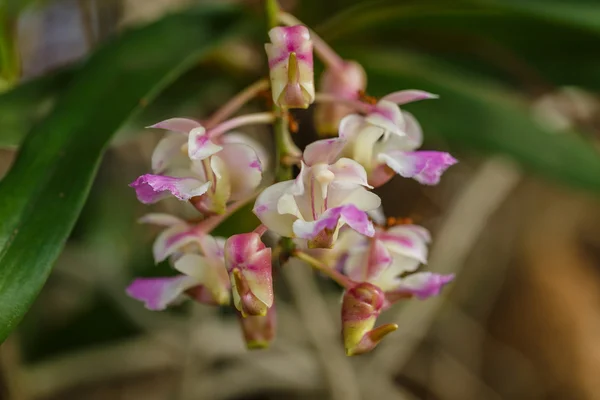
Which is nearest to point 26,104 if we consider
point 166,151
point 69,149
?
point 69,149

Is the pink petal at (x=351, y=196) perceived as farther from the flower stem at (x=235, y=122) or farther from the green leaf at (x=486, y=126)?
the green leaf at (x=486, y=126)

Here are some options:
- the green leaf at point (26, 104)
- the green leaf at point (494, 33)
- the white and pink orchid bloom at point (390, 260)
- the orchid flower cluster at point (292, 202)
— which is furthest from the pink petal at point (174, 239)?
the green leaf at point (494, 33)

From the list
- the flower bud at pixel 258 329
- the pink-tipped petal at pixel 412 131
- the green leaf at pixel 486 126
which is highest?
the pink-tipped petal at pixel 412 131

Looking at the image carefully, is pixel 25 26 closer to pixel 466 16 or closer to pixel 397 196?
pixel 466 16

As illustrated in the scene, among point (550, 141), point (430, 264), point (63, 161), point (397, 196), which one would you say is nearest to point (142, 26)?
point (63, 161)

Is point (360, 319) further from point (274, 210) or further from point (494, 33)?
point (494, 33)
